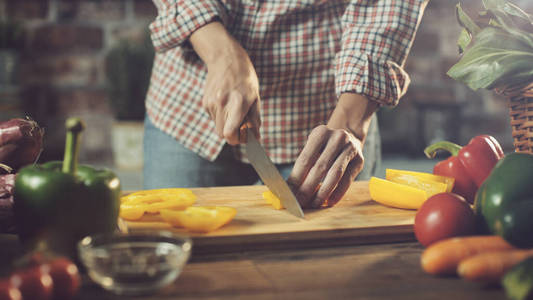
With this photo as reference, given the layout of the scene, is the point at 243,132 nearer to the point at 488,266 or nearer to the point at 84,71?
the point at 488,266

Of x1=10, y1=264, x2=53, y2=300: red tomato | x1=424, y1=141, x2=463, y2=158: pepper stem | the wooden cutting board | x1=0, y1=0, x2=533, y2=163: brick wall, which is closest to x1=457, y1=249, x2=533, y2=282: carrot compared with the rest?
the wooden cutting board

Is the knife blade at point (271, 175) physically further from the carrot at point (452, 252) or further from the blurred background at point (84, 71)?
the blurred background at point (84, 71)

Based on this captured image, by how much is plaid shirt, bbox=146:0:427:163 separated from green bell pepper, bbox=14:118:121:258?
681 millimetres

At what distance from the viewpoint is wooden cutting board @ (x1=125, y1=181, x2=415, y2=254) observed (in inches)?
35.3

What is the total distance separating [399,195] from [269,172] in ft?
0.89

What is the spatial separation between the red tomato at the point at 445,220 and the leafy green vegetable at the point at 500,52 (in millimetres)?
360

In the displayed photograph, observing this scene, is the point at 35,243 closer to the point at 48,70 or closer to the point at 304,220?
the point at 304,220

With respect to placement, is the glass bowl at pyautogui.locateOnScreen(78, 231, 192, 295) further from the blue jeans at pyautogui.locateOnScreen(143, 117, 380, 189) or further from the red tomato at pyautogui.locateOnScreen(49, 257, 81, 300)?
the blue jeans at pyautogui.locateOnScreen(143, 117, 380, 189)

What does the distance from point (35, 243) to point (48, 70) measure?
3.62 metres

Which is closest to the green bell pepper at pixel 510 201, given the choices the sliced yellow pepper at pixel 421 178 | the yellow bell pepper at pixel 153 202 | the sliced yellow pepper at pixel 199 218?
the sliced yellow pepper at pixel 421 178

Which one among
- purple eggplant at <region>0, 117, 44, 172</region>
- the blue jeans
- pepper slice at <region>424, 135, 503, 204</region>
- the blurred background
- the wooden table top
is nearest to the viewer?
the wooden table top

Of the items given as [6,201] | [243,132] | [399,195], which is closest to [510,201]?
[399,195]

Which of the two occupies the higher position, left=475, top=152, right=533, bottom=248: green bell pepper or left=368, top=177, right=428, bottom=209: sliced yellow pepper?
left=475, top=152, right=533, bottom=248: green bell pepper

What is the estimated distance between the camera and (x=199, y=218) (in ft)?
2.93
